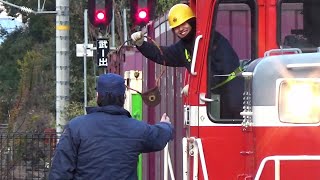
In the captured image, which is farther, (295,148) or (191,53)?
(191,53)

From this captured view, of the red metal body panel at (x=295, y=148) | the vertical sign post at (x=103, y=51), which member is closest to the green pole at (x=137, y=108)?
the vertical sign post at (x=103, y=51)

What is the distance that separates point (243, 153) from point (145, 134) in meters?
0.76

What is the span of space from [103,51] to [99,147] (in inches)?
420

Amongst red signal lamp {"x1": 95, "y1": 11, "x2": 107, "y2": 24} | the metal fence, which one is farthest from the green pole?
the metal fence

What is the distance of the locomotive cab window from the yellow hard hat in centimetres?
42

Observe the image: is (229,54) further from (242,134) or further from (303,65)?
(303,65)

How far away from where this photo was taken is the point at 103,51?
15273 millimetres

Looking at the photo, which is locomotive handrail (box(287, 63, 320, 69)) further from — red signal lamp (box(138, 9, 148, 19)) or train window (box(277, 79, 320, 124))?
red signal lamp (box(138, 9, 148, 19))

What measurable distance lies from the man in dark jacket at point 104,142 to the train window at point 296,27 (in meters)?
1.40

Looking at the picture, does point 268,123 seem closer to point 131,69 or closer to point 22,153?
point 131,69

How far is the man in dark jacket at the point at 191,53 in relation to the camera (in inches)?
211

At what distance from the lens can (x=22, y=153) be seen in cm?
1541

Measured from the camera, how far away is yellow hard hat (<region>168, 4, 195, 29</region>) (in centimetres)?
585

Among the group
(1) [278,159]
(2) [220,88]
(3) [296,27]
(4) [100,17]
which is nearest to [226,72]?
(2) [220,88]
